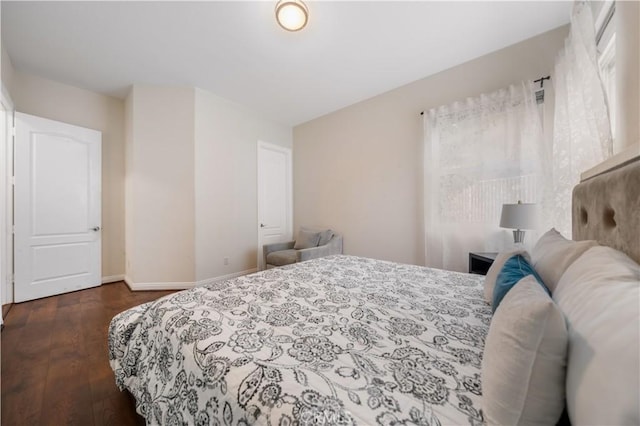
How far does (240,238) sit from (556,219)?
3741mm

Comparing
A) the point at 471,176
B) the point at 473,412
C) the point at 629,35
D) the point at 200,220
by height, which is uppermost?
the point at 629,35

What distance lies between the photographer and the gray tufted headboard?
80 centimetres

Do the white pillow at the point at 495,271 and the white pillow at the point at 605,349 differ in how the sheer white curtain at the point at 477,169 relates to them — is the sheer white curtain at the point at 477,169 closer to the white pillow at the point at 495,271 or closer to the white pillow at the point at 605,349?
the white pillow at the point at 495,271

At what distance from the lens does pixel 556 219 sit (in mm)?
1937

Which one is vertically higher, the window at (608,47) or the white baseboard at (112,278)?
the window at (608,47)

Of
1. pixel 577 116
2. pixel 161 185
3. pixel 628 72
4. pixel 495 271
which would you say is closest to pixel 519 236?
pixel 577 116

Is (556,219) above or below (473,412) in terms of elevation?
above

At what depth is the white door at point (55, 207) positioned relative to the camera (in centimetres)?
277

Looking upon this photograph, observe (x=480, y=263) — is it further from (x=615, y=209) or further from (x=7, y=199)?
(x=7, y=199)

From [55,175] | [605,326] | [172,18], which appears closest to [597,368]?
[605,326]

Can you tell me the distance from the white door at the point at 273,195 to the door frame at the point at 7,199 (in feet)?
9.16

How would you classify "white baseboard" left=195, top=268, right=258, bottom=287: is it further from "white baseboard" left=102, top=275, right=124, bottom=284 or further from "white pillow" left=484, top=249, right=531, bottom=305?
"white pillow" left=484, top=249, right=531, bottom=305

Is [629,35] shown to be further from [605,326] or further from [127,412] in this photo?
[127,412]

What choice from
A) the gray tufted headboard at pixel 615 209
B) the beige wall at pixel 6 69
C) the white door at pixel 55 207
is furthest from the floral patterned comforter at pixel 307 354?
the beige wall at pixel 6 69
